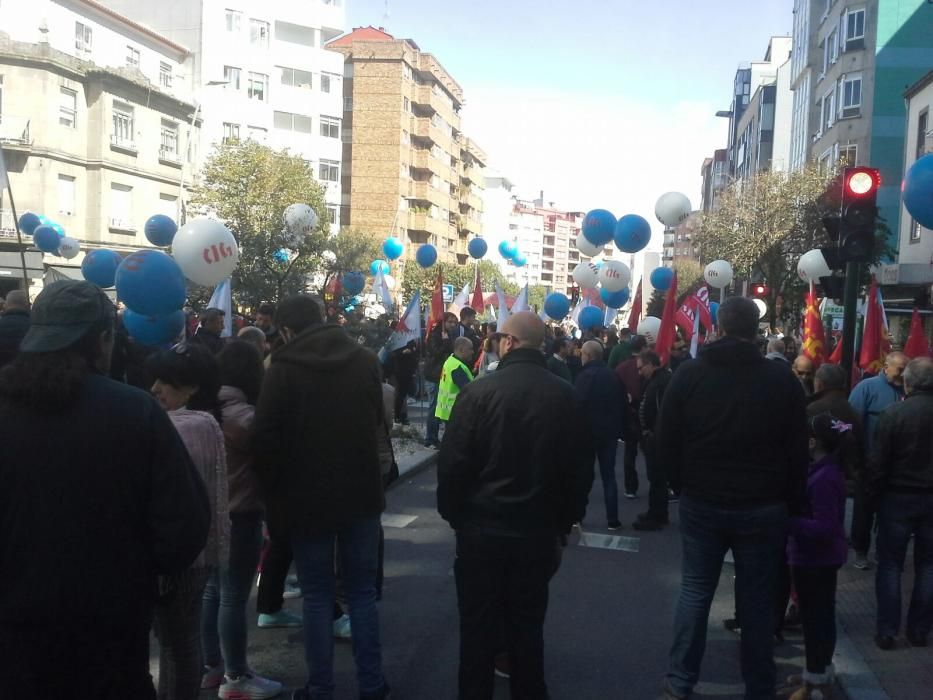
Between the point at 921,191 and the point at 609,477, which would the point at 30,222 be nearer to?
the point at 609,477

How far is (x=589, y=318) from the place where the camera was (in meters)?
18.9

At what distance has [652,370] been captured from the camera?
384 inches

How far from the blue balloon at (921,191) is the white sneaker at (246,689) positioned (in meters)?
5.78

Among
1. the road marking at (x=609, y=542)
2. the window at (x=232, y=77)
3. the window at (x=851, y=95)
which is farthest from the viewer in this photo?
the window at (x=232, y=77)

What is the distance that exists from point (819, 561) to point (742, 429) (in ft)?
3.03

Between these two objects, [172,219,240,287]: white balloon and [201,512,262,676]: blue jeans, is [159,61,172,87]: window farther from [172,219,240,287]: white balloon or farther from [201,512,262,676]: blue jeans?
[201,512,262,676]: blue jeans

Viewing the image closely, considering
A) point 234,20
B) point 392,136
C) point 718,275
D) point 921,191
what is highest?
point 234,20

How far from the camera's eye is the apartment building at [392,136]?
67.2m

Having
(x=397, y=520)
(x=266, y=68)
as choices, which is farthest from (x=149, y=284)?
(x=266, y=68)

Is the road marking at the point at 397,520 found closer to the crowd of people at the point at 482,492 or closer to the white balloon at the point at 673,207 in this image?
the crowd of people at the point at 482,492

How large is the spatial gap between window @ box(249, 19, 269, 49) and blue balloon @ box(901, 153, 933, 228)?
167 feet

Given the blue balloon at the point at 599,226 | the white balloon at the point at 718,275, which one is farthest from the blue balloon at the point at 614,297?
the white balloon at the point at 718,275

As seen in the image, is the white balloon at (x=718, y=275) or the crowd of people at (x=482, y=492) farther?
the white balloon at (x=718, y=275)

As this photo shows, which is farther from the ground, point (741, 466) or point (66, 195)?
point (66, 195)
